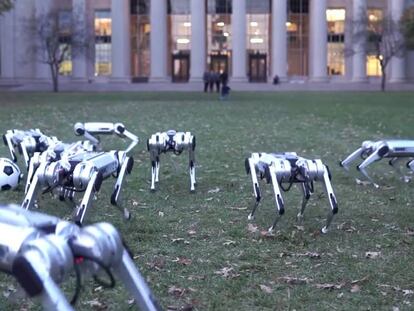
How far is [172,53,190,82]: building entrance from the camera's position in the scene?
79.3 meters

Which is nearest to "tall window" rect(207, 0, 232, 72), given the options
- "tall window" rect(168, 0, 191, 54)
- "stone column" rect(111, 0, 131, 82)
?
"tall window" rect(168, 0, 191, 54)

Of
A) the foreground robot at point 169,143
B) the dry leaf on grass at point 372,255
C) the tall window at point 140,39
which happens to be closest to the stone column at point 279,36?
the tall window at point 140,39

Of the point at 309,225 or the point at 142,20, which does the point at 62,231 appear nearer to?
the point at 309,225

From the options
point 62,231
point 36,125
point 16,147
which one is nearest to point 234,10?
point 36,125

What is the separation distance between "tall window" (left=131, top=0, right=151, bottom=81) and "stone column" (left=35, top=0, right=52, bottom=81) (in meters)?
9.20

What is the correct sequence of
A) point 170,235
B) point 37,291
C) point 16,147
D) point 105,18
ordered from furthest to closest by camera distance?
point 105,18
point 16,147
point 170,235
point 37,291

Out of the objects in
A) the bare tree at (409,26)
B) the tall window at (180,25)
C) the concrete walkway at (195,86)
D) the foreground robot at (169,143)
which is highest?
the tall window at (180,25)

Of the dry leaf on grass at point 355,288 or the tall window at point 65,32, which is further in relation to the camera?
the tall window at point 65,32

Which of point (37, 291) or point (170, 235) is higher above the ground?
point (37, 291)

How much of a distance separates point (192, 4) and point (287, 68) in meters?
12.3

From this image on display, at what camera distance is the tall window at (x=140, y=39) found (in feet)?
256

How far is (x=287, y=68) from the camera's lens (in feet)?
257

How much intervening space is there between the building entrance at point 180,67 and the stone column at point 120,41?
5.51 meters

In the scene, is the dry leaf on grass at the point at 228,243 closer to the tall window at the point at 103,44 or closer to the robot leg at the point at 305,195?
the robot leg at the point at 305,195
